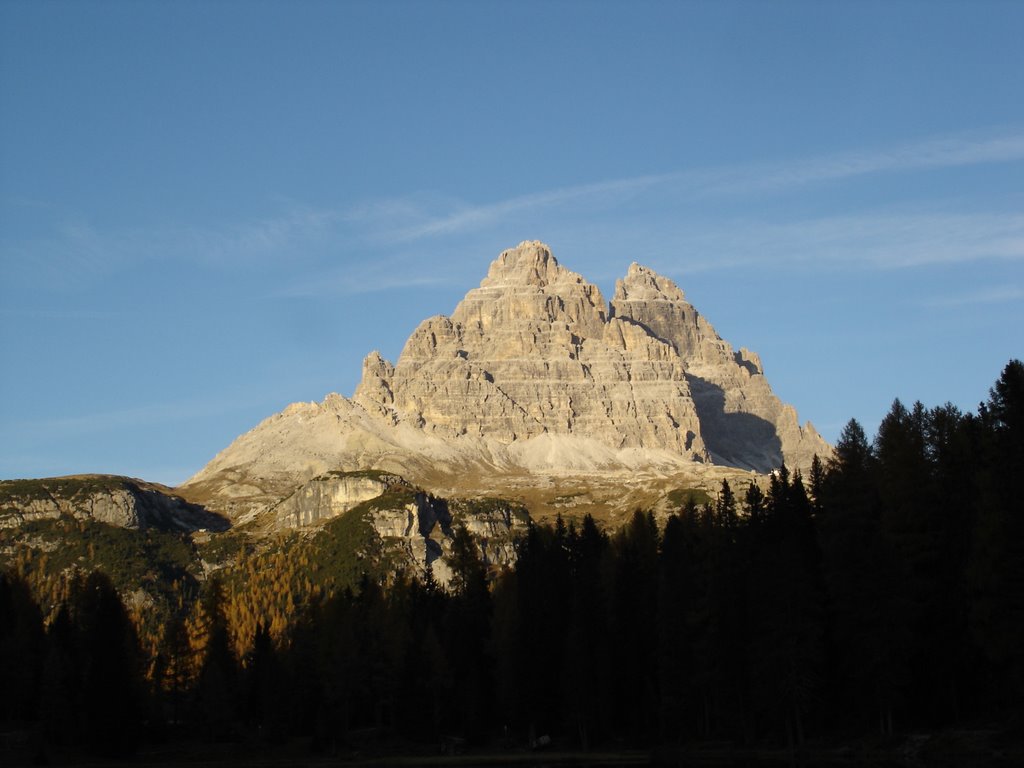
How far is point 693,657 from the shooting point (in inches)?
3839

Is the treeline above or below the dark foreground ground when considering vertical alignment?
above

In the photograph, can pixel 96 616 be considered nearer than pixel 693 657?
No

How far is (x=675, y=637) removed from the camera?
324 feet

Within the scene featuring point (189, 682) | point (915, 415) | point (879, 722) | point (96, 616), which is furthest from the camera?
point (189, 682)

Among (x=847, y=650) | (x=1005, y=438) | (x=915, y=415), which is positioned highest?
(x=915, y=415)

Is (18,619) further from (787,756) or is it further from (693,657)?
(787,756)

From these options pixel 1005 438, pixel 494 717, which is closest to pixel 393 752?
pixel 494 717

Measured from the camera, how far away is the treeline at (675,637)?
79938mm

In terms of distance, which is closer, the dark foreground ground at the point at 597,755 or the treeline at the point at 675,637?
the dark foreground ground at the point at 597,755

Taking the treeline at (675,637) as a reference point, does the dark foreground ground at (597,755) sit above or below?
below

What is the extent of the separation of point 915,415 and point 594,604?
30.9 meters

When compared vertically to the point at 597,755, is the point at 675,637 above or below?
→ above

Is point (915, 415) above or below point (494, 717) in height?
above

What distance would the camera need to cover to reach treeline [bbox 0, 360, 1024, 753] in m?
79.9
